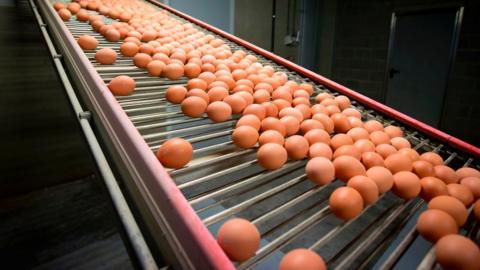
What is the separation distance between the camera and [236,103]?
3.85 feet

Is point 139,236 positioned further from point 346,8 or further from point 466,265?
point 346,8

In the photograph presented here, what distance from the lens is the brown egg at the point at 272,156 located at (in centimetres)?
90

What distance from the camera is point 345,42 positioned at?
4.88 m

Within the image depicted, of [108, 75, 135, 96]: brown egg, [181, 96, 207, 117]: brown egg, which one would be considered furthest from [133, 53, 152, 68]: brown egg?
[181, 96, 207, 117]: brown egg

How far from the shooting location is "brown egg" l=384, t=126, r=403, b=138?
3.82ft

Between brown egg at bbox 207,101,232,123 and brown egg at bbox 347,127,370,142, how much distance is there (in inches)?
18.9

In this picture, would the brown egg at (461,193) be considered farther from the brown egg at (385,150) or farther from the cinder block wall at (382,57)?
the cinder block wall at (382,57)

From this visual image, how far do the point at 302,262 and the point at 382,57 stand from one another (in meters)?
4.71

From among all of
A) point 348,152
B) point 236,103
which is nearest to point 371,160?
point 348,152

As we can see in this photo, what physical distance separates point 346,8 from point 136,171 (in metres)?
5.09

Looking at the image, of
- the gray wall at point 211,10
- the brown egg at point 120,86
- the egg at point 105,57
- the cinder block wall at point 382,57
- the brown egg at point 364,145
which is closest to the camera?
the brown egg at point 364,145

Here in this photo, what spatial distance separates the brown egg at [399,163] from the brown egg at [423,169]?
0.02 m

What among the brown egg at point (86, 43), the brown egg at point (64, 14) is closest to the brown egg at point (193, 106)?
the brown egg at point (86, 43)

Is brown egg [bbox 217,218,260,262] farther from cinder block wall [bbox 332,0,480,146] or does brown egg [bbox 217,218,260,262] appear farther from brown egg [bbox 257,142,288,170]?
cinder block wall [bbox 332,0,480,146]
